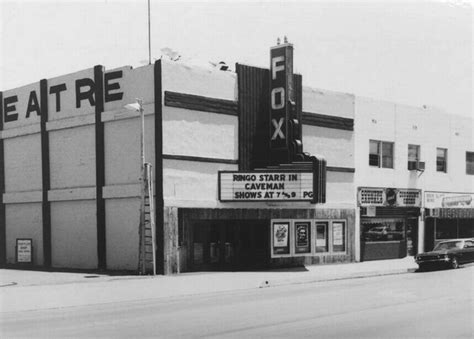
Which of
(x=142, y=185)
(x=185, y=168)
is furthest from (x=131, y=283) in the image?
(x=185, y=168)

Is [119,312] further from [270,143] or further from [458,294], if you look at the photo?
[270,143]

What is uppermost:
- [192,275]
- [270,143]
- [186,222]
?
[270,143]

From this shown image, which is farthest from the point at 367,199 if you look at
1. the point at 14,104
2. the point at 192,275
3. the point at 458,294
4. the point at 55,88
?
the point at 14,104

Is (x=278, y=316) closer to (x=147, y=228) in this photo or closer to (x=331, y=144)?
(x=147, y=228)

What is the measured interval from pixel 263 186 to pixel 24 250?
40.5 ft

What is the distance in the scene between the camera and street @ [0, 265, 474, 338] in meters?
11.0

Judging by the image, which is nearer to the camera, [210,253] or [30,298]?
[30,298]

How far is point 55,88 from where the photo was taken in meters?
27.1

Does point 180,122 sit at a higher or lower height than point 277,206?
higher

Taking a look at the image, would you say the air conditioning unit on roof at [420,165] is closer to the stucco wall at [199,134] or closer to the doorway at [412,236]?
the doorway at [412,236]

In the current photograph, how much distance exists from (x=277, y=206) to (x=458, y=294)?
36.8 ft

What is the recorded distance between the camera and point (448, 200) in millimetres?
34875

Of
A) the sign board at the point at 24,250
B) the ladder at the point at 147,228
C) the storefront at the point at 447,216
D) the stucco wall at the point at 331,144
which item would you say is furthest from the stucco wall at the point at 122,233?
the storefront at the point at 447,216

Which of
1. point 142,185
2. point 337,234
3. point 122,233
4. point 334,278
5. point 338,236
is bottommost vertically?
point 334,278
